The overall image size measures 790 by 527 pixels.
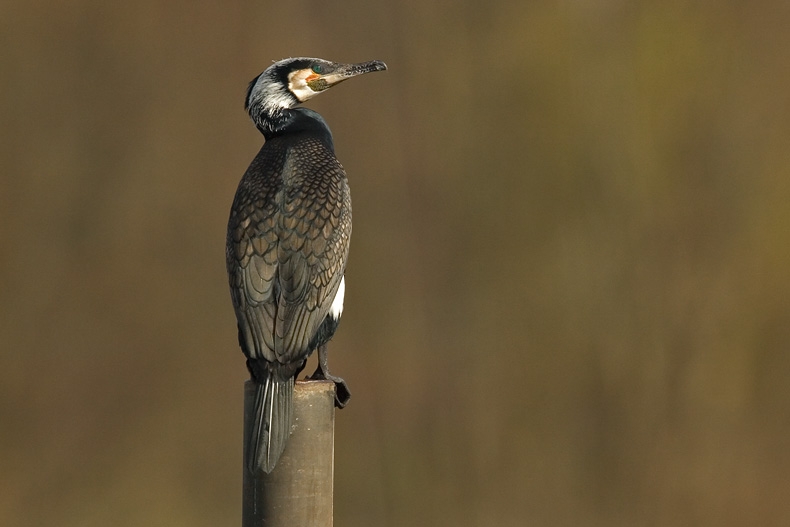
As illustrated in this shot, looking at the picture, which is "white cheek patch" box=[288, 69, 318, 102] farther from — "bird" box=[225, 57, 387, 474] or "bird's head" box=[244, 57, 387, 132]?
"bird" box=[225, 57, 387, 474]

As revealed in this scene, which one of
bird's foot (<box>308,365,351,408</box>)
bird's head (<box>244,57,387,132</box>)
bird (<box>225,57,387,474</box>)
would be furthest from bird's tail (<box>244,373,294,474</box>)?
bird's head (<box>244,57,387,132</box>)

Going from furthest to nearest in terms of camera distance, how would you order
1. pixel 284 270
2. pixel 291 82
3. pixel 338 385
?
→ 1. pixel 291 82
2. pixel 338 385
3. pixel 284 270

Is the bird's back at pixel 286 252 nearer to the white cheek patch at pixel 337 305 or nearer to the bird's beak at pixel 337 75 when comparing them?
the white cheek patch at pixel 337 305

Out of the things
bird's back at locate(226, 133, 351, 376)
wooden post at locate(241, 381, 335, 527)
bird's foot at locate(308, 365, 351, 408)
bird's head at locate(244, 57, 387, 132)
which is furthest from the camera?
bird's head at locate(244, 57, 387, 132)

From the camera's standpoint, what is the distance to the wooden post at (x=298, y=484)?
267cm

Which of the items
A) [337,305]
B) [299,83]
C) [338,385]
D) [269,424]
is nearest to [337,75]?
[299,83]

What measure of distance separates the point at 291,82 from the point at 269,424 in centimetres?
141

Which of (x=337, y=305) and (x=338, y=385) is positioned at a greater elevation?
(x=337, y=305)

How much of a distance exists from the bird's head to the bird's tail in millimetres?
1174

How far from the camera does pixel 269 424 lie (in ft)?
8.89

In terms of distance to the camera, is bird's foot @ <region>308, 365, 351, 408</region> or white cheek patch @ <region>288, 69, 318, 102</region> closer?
bird's foot @ <region>308, 365, 351, 408</region>

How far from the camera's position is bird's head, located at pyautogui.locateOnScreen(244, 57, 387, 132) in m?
3.67

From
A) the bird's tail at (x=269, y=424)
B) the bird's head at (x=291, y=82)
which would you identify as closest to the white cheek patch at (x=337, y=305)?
the bird's tail at (x=269, y=424)

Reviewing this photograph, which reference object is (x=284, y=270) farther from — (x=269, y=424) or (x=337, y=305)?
(x=269, y=424)
